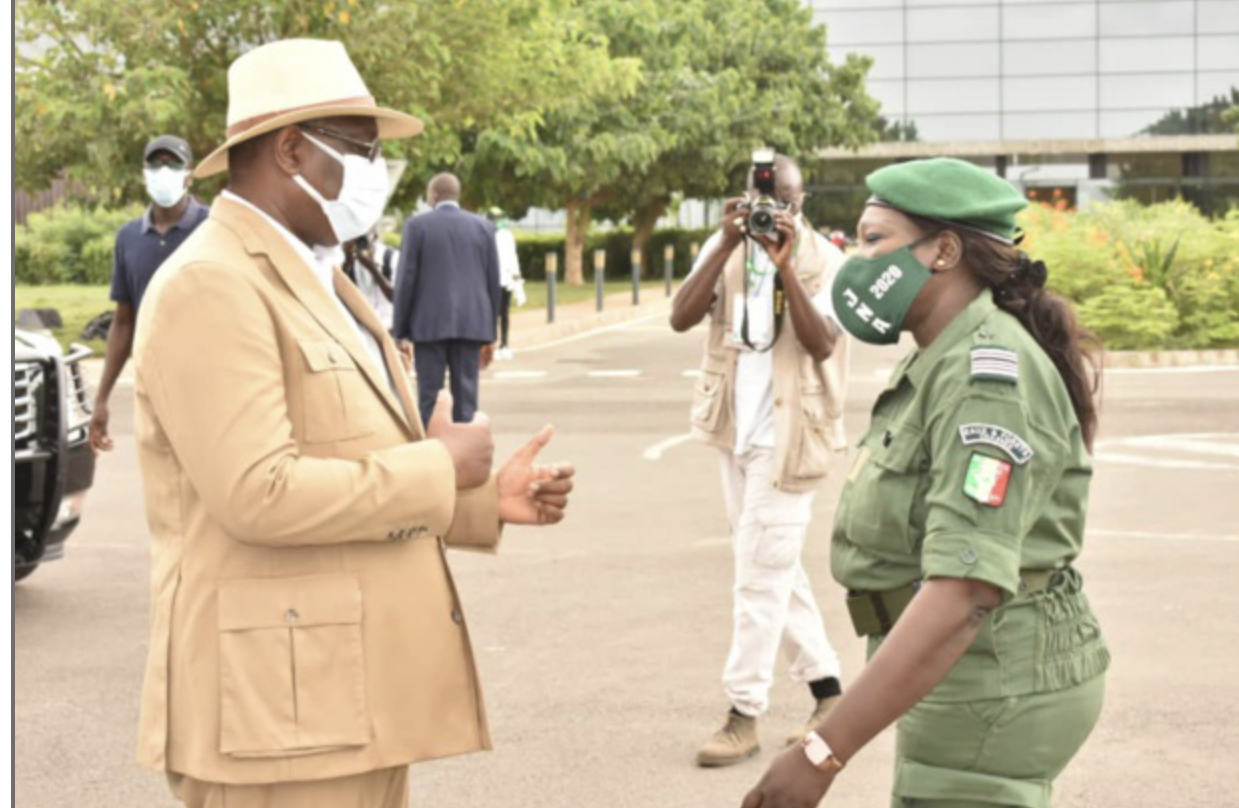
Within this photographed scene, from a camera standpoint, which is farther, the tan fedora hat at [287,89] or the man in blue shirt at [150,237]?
the man in blue shirt at [150,237]

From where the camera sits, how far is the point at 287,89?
12.0 feet

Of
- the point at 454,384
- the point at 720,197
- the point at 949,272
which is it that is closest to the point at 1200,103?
the point at 720,197

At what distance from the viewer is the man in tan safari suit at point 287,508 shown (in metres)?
3.40

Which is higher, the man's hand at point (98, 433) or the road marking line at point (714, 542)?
the man's hand at point (98, 433)

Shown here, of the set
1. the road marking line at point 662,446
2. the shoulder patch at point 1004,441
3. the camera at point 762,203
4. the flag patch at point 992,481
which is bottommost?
the road marking line at point 662,446

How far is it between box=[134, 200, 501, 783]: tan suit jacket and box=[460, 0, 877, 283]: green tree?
31.2 m

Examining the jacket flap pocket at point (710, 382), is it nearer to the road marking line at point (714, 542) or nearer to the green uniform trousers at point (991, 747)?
the green uniform trousers at point (991, 747)

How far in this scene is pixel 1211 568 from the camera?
33.7ft

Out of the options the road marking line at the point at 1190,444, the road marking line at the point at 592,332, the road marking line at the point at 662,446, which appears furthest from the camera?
the road marking line at the point at 592,332

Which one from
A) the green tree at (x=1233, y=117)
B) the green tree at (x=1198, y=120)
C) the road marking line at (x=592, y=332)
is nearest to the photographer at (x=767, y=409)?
the road marking line at (x=592, y=332)

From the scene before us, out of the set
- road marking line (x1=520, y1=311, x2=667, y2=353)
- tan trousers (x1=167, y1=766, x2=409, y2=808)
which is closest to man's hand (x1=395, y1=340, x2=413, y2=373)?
tan trousers (x1=167, y1=766, x2=409, y2=808)

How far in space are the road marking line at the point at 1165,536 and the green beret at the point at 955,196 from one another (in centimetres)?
798

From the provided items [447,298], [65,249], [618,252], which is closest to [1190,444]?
[447,298]

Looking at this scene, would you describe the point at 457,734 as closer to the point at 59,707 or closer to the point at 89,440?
the point at 59,707
